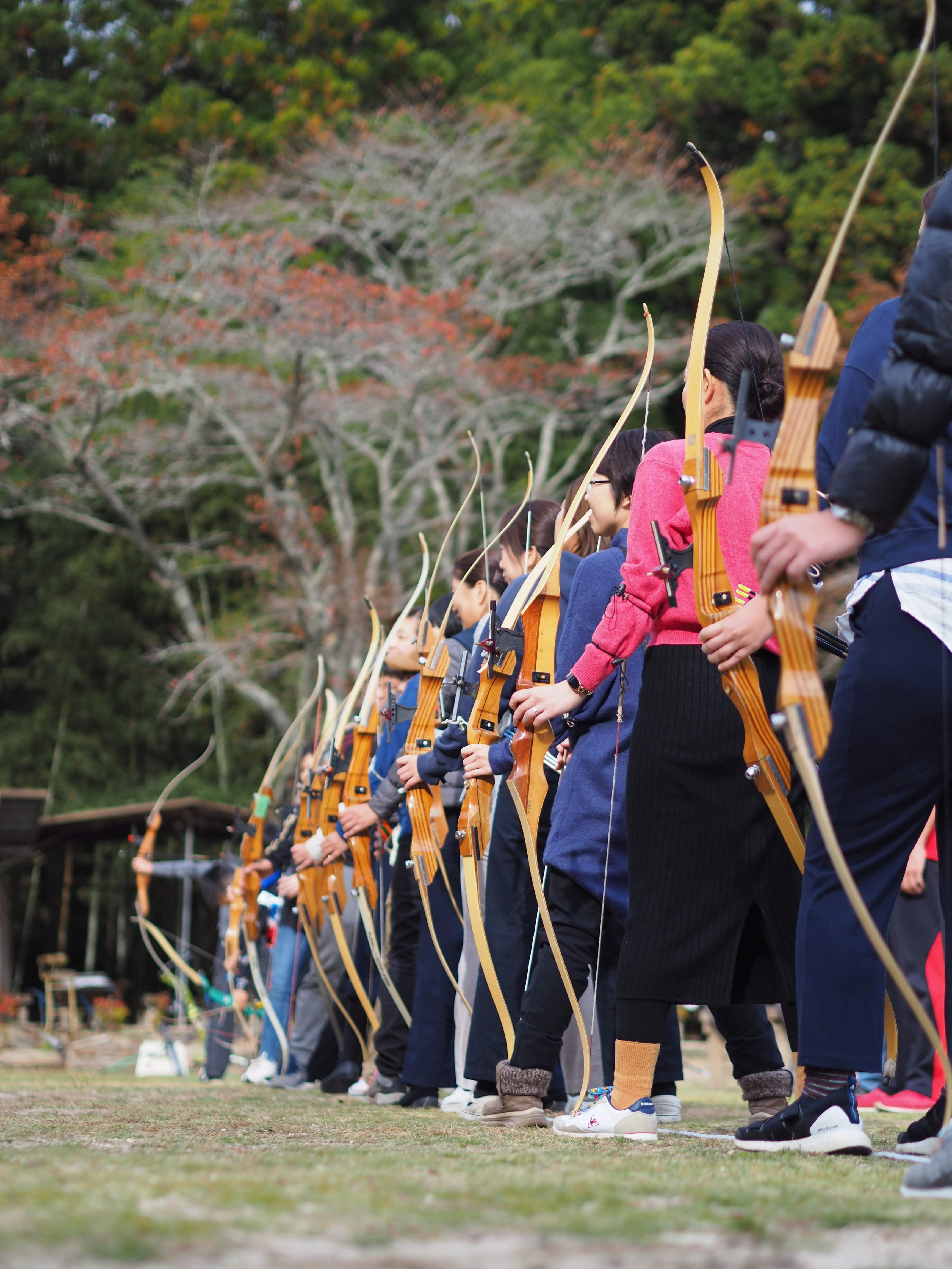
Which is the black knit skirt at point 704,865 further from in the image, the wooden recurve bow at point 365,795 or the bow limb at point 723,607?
the wooden recurve bow at point 365,795

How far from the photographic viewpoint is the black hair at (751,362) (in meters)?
2.79

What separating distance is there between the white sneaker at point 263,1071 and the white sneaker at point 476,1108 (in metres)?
2.60

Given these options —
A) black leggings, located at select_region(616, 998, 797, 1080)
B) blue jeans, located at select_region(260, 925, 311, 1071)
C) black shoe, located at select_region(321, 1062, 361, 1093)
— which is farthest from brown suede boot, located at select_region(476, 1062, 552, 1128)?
blue jeans, located at select_region(260, 925, 311, 1071)

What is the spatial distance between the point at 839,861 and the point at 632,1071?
3.19 feet

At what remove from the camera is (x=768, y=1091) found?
296cm

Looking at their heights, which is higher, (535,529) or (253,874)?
(535,529)

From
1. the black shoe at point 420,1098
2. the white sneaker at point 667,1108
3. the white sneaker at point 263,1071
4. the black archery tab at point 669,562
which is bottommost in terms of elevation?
the white sneaker at point 263,1071

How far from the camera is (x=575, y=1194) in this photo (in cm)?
154

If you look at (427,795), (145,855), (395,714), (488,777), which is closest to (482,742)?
(488,777)

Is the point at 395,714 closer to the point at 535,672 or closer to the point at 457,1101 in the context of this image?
the point at 457,1101

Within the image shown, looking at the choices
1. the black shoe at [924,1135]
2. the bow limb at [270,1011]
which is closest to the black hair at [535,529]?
the black shoe at [924,1135]

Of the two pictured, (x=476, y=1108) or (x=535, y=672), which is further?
(x=476, y=1108)

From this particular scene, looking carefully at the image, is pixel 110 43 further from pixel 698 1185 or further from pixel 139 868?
pixel 698 1185

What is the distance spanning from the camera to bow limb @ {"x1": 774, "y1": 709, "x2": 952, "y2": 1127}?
1.70 m
